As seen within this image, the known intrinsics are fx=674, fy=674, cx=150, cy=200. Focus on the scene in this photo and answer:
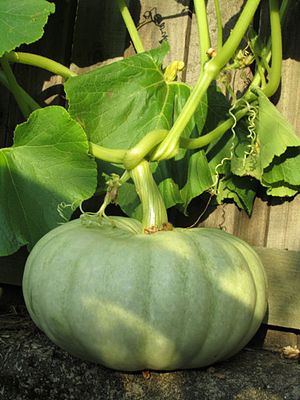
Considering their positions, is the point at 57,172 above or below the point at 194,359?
above

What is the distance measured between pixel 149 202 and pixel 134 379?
38 centimetres

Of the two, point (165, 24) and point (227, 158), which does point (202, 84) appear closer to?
point (227, 158)

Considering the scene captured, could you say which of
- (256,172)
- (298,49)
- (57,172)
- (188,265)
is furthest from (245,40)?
(188,265)

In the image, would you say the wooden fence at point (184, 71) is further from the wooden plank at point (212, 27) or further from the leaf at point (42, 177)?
the leaf at point (42, 177)

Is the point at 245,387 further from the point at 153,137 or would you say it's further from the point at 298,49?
the point at 298,49

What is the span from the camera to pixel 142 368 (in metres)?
1.41

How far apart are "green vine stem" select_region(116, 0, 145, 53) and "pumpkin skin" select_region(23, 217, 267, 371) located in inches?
26.9

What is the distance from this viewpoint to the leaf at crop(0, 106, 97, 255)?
1686 mm

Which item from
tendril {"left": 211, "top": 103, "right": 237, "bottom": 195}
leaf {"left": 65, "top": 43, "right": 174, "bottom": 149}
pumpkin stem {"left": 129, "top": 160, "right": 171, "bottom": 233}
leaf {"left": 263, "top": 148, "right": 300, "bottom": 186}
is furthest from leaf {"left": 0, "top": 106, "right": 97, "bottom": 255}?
leaf {"left": 263, "top": 148, "right": 300, "bottom": 186}

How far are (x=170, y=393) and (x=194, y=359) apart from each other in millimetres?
86

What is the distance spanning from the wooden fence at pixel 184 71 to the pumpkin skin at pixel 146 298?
0.26m

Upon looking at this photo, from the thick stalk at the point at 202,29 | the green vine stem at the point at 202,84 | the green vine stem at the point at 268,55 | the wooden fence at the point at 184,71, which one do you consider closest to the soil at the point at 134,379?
the wooden fence at the point at 184,71

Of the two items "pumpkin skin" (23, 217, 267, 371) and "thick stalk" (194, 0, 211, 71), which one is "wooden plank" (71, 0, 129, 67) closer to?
"thick stalk" (194, 0, 211, 71)

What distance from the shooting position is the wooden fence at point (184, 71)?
5.64ft
